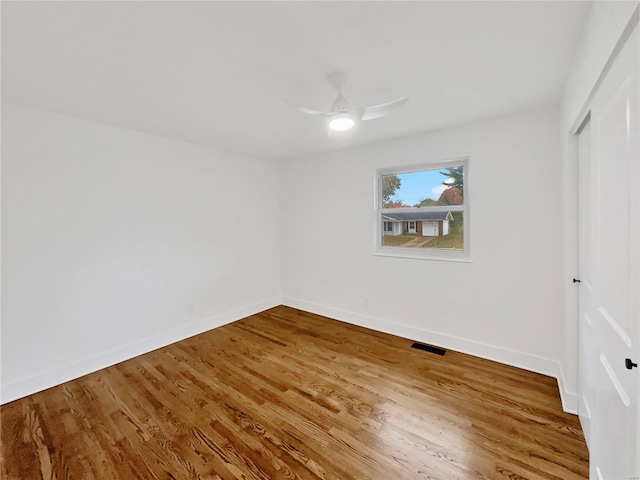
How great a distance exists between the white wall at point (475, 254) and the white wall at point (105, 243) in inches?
57.3

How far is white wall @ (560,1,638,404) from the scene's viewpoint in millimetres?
1018

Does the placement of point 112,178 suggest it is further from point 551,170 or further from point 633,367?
point 551,170

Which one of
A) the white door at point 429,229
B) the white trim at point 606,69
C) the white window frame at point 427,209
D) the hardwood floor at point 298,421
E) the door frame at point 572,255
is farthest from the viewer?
the white door at point 429,229

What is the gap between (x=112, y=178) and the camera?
8.88 feet

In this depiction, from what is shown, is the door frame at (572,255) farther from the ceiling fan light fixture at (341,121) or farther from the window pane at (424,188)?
the ceiling fan light fixture at (341,121)

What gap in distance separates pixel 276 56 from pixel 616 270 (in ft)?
6.35

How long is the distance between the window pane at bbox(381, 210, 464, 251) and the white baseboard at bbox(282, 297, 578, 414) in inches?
38.8

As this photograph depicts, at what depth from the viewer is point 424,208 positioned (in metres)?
3.17

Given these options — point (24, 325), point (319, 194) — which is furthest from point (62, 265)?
point (319, 194)

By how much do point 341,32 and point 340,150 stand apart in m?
2.30

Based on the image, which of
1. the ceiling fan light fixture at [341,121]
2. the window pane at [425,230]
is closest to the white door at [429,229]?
the window pane at [425,230]

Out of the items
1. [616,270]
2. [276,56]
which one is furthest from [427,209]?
[276,56]

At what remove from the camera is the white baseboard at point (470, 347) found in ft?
7.03

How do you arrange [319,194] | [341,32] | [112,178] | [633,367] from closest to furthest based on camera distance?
[633,367] < [341,32] < [112,178] < [319,194]
